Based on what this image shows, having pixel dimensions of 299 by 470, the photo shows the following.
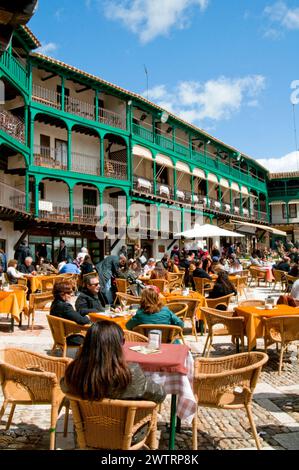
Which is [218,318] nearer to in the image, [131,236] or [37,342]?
[37,342]

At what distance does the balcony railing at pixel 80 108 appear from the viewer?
2343 centimetres

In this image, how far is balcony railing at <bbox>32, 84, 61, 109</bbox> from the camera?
21698 millimetres

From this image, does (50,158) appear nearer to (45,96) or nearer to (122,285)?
(45,96)

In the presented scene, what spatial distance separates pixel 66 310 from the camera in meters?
5.79

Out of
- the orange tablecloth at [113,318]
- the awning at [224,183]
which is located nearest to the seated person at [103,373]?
the orange tablecloth at [113,318]

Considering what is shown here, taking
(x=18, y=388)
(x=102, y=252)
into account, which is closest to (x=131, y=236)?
(x=102, y=252)

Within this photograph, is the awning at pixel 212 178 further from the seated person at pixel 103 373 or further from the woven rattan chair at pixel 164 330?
the seated person at pixel 103 373

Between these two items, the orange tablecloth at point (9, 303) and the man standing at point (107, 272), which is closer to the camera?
the orange tablecloth at point (9, 303)

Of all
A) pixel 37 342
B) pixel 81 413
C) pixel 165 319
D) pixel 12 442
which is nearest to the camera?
pixel 81 413

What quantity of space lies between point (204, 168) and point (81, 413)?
33168 mm

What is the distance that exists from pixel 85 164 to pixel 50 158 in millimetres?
2670

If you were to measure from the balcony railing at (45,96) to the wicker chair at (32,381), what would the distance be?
19.9 metres

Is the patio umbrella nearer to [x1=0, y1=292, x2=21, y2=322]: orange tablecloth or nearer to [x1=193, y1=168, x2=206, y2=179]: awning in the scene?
[x1=0, y1=292, x2=21, y2=322]: orange tablecloth

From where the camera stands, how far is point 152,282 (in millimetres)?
10633
